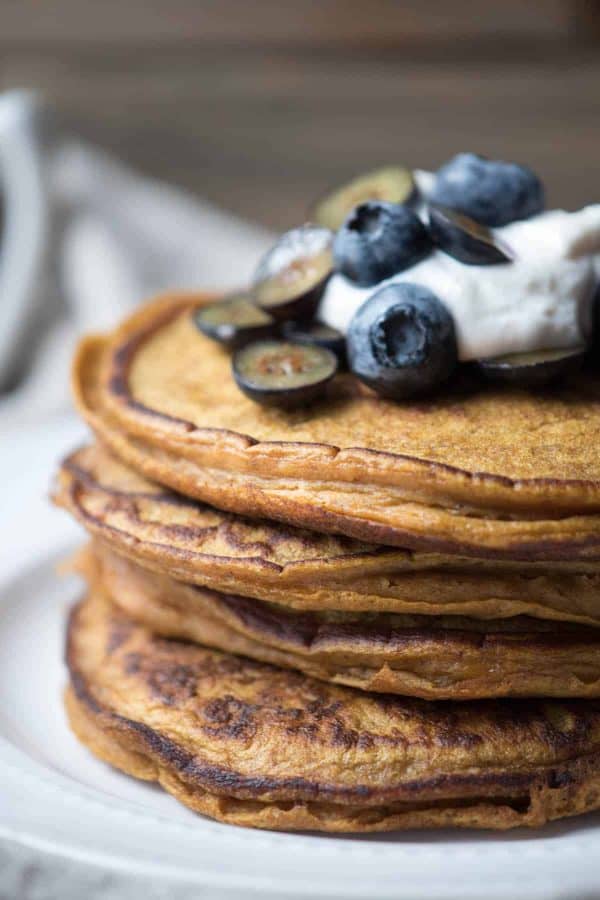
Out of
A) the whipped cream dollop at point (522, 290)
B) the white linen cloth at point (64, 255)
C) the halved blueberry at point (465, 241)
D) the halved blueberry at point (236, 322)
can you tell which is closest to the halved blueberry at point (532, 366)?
the whipped cream dollop at point (522, 290)

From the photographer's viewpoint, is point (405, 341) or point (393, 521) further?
point (405, 341)

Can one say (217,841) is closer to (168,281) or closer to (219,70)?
(168,281)

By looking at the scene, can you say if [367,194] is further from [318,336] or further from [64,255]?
[64,255]

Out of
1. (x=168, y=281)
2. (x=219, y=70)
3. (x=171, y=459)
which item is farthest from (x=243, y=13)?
(x=171, y=459)

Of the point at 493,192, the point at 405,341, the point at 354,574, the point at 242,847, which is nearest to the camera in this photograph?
the point at 242,847

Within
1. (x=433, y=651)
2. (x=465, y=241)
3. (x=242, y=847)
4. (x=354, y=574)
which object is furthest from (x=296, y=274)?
(x=242, y=847)

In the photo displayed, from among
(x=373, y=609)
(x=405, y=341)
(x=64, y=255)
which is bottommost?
(x=64, y=255)

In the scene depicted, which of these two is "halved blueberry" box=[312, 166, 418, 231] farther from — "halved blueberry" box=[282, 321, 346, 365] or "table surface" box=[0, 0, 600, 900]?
"table surface" box=[0, 0, 600, 900]

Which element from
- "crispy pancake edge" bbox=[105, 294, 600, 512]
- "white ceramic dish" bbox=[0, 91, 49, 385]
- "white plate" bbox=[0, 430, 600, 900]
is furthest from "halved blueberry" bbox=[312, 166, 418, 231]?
"white ceramic dish" bbox=[0, 91, 49, 385]
